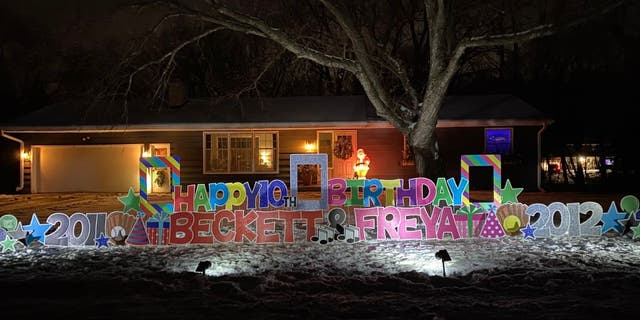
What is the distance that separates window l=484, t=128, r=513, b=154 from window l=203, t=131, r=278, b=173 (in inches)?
292

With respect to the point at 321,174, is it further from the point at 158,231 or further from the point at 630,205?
the point at 630,205

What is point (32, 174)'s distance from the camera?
19766 millimetres

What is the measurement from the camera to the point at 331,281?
6746mm

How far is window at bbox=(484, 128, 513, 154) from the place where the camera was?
1858cm

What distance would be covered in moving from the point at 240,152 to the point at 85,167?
20.0 ft

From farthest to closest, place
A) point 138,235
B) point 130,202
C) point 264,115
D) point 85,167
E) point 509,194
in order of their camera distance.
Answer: point 85,167 < point 264,115 < point 509,194 < point 130,202 < point 138,235

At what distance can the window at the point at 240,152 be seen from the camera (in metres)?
19.3

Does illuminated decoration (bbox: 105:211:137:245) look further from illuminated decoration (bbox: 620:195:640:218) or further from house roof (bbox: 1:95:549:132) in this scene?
house roof (bbox: 1:95:549:132)

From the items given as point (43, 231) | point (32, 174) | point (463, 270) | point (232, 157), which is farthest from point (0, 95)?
point (463, 270)

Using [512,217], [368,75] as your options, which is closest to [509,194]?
[512,217]

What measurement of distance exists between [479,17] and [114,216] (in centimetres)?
1045

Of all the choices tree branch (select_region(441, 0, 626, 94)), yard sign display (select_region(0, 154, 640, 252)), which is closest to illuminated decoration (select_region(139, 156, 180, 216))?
yard sign display (select_region(0, 154, 640, 252))

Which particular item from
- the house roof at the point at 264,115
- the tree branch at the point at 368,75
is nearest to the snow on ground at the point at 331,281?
the tree branch at the point at 368,75

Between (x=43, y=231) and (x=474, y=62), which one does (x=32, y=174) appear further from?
(x=474, y=62)
